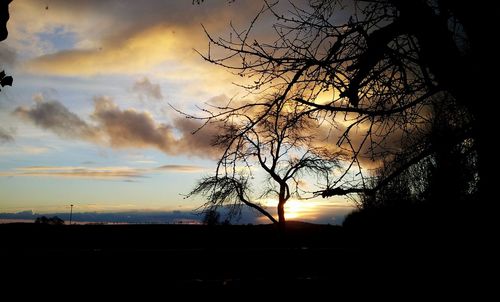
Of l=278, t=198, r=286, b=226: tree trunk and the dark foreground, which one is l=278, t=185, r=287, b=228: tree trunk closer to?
l=278, t=198, r=286, b=226: tree trunk

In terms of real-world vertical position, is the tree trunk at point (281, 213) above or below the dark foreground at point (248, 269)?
above

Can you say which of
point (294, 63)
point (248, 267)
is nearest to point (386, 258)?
point (248, 267)

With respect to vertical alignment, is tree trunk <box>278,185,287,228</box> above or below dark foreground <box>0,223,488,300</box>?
above

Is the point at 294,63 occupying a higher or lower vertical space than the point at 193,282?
higher

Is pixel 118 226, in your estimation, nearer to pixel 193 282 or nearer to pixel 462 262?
pixel 193 282

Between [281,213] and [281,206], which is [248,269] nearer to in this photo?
[281,213]

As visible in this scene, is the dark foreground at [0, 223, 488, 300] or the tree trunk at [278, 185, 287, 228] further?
the tree trunk at [278, 185, 287, 228]

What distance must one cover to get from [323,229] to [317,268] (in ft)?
43.5

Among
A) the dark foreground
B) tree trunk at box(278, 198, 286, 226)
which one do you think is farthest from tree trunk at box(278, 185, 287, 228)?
the dark foreground

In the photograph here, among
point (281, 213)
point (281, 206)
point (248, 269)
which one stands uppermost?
point (281, 206)

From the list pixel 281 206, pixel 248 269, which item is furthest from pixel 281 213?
pixel 248 269

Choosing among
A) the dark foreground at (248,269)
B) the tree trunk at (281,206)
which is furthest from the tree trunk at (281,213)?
the dark foreground at (248,269)

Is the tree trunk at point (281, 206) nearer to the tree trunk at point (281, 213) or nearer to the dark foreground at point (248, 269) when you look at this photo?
the tree trunk at point (281, 213)

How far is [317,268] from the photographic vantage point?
21.8 feet
